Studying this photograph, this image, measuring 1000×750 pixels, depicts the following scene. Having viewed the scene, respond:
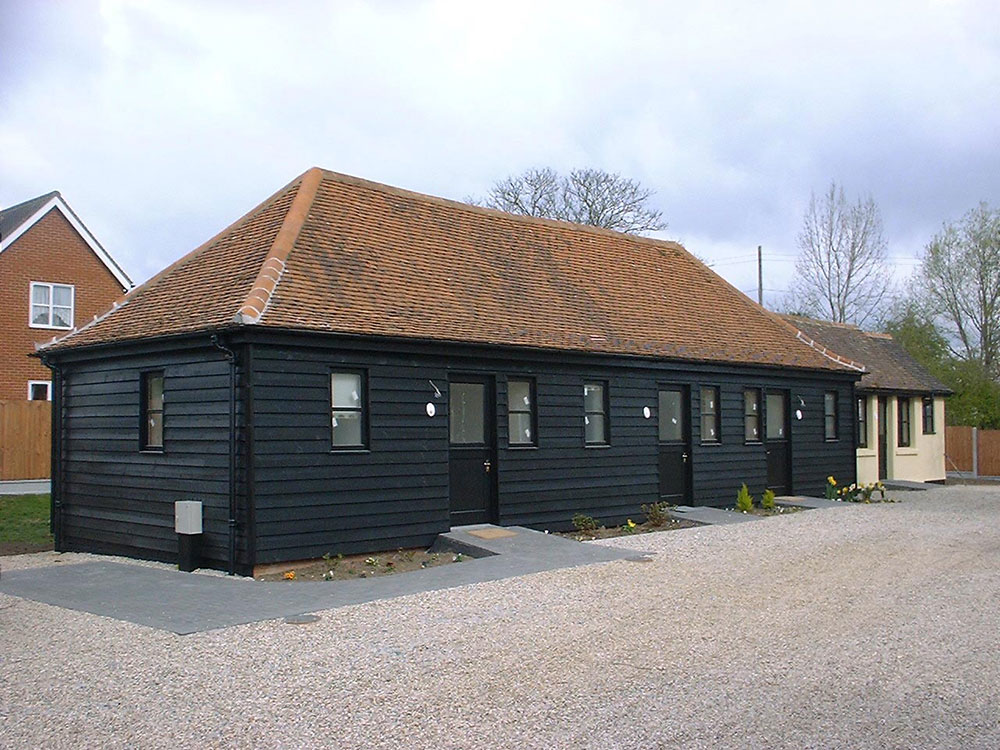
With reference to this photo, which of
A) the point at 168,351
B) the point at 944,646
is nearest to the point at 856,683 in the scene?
the point at 944,646

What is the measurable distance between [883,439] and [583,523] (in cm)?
1486

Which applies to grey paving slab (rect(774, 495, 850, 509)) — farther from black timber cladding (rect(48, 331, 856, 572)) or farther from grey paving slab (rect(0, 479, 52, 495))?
grey paving slab (rect(0, 479, 52, 495))

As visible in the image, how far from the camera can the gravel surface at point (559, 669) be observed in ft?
20.2

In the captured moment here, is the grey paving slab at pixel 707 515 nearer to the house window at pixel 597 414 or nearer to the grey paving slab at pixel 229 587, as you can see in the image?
the house window at pixel 597 414

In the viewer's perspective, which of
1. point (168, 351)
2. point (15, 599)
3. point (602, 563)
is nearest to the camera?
point (15, 599)

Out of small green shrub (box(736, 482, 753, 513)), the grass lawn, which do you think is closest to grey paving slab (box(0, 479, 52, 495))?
the grass lawn

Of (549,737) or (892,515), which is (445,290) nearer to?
(892,515)

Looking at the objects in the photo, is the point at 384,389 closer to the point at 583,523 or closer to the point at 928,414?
the point at 583,523

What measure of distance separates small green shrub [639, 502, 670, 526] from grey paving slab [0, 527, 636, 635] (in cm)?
314

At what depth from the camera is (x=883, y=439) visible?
28.1 meters

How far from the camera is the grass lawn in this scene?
647 inches

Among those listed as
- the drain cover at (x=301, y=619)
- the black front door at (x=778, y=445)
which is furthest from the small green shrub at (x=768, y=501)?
the drain cover at (x=301, y=619)

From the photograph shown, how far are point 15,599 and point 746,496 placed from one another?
12.9 metres

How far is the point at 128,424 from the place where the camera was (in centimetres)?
1454
